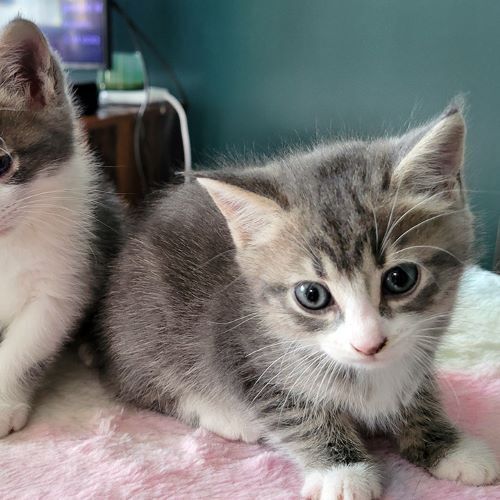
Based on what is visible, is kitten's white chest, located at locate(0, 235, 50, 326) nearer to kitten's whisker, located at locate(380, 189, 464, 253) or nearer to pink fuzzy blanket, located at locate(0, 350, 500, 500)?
pink fuzzy blanket, located at locate(0, 350, 500, 500)

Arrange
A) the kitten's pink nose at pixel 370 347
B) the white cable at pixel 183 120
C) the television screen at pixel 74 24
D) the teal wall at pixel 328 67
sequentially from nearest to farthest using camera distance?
1. the kitten's pink nose at pixel 370 347
2. the teal wall at pixel 328 67
3. the television screen at pixel 74 24
4. the white cable at pixel 183 120

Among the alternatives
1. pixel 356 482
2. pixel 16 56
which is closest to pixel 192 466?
pixel 356 482

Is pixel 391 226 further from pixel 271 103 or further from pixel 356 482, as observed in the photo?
pixel 271 103

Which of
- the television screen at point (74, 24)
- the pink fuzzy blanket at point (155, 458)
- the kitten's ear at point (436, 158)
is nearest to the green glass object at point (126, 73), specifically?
the television screen at point (74, 24)

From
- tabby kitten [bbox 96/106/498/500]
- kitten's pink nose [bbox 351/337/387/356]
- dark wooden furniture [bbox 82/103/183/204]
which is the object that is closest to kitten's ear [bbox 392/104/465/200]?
tabby kitten [bbox 96/106/498/500]

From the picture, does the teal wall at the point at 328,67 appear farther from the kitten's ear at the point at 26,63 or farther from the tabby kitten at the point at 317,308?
the kitten's ear at the point at 26,63

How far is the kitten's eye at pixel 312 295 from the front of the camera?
3.18 ft

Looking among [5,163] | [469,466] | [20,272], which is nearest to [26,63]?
[5,163]

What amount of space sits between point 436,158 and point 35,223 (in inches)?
28.4

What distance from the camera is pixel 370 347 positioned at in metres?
0.90

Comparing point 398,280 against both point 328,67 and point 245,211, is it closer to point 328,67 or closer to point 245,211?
point 245,211

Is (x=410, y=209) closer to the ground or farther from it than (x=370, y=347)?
farther from it

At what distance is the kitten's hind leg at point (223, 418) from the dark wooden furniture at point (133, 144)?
4.34 ft

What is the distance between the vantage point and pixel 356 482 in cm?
97
